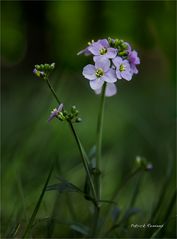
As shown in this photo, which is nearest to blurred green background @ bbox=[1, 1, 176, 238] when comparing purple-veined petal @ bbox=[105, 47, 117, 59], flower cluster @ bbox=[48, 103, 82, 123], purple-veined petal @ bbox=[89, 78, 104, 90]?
flower cluster @ bbox=[48, 103, 82, 123]

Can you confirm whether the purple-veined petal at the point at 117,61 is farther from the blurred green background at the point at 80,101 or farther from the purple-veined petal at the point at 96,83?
the blurred green background at the point at 80,101

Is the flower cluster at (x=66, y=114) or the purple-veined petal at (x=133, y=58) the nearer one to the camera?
the flower cluster at (x=66, y=114)

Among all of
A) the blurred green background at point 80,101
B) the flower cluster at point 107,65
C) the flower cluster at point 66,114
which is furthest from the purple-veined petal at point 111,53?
the blurred green background at point 80,101

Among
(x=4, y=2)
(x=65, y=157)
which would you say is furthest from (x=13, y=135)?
(x=4, y=2)

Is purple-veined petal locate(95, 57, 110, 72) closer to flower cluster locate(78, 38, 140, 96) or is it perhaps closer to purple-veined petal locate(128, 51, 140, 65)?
flower cluster locate(78, 38, 140, 96)

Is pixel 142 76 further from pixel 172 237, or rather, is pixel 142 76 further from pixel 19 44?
pixel 172 237

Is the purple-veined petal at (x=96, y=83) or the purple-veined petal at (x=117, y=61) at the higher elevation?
the purple-veined petal at (x=117, y=61)
